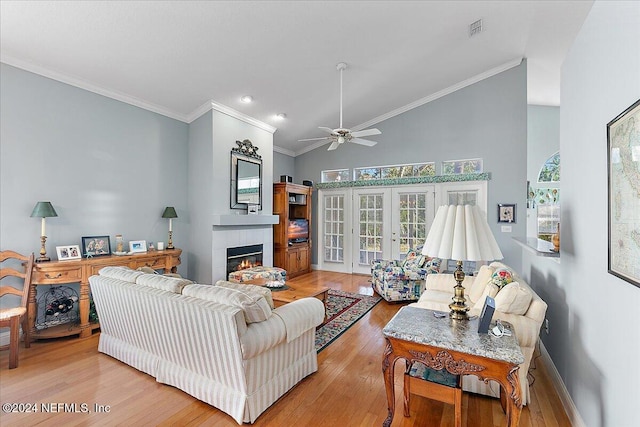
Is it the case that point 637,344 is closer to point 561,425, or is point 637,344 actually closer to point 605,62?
point 561,425

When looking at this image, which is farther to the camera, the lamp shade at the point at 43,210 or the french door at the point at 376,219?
the french door at the point at 376,219

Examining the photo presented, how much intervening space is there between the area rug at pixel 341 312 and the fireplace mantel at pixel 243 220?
191cm

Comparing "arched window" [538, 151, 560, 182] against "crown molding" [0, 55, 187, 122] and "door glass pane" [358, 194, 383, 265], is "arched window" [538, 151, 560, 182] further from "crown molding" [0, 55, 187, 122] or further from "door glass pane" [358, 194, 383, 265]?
"crown molding" [0, 55, 187, 122]

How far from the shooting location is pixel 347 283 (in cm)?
601

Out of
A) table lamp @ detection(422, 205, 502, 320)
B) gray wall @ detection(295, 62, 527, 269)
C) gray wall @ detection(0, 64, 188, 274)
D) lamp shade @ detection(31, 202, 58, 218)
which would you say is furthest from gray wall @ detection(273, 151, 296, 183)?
table lamp @ detection(422, 205, 502, 320)

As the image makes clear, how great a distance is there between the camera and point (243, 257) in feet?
18.4

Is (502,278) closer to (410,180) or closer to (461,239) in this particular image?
(461,239)

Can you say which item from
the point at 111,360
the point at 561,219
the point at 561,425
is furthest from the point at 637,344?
the point at 111,360

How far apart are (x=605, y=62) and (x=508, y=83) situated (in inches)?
172

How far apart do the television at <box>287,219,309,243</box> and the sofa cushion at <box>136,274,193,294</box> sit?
4.21 m

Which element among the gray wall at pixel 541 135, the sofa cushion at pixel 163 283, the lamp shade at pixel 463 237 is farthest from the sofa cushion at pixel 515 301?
the gray wall at pixel 541 135

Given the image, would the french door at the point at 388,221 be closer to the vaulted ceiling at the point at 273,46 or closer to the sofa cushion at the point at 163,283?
the vaulted ceiling at the point at 273,46

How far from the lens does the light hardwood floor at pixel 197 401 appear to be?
2.02 metres

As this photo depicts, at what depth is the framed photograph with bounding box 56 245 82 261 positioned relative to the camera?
3.42 metres
